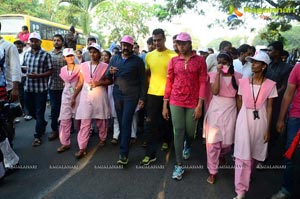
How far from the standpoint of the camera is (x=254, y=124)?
3607mm

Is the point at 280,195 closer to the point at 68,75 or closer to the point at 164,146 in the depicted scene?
the point at 164,146

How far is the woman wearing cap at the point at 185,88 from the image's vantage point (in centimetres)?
411

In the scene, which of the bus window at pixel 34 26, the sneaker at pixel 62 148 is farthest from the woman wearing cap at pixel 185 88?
the bus window at pixel 34 26

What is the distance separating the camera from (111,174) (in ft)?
14.5

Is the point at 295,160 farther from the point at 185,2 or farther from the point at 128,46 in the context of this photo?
the point at 185,2

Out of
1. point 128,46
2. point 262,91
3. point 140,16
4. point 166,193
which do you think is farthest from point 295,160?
point 140,16

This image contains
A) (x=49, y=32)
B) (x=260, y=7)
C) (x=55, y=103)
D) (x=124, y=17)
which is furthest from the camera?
(x=124, y=17)

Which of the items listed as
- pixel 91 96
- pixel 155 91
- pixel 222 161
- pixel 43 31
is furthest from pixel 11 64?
pixel 43 31

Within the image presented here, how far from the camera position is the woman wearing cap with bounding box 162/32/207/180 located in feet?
13.5

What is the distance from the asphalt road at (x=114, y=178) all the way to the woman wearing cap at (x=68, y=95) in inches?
12.6

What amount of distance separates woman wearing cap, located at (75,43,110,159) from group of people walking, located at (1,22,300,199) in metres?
0.02

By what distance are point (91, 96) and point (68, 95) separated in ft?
1.69

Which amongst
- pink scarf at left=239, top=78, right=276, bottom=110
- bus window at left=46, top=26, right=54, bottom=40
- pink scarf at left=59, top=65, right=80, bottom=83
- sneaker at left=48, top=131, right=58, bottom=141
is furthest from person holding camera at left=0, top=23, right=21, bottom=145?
bus window at left=46, top=26, right=54, bottom=40

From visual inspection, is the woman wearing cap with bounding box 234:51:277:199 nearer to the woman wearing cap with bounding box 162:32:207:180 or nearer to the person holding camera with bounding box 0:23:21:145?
the woman wearing cap with bounding box 162:32:207:180
